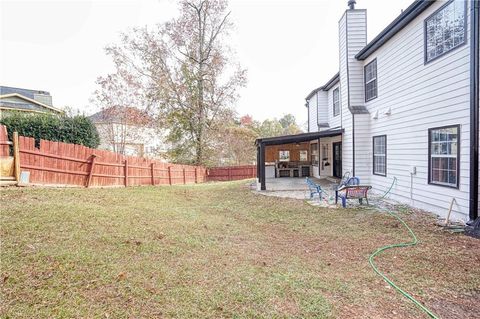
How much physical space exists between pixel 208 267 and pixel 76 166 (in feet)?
21.2

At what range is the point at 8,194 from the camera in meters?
5.35

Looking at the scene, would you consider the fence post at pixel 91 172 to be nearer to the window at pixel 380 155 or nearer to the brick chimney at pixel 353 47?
the brick chimney at pixel 353 47

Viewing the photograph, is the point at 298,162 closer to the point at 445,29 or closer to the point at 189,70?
the point at 189,70

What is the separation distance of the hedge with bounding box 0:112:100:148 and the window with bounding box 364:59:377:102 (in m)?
12.6

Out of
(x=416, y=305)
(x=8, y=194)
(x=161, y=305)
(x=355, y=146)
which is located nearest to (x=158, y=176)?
(x=8, y=194)

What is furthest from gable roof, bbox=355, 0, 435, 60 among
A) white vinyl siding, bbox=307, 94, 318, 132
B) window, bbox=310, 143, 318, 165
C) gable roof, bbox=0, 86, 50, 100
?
gable roof, bbox=0, 86, 50, 100

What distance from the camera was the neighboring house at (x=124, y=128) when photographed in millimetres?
18562

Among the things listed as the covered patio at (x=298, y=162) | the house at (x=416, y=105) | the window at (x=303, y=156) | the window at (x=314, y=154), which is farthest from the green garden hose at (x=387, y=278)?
the window at (x=303, y=156)

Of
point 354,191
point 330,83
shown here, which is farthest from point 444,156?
point 330,83

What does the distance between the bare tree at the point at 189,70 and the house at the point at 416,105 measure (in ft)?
37.3

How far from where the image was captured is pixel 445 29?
6074 millimetres

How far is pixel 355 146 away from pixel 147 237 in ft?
28.2

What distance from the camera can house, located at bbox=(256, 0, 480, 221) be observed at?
5.42 metres

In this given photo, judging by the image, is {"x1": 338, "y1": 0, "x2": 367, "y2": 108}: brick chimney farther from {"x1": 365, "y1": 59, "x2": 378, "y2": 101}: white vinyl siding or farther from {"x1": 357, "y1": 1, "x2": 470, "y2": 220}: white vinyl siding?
{"x1": 357, "y1": 1, "x2": 470, "y2": 220}: white vinyl siding
